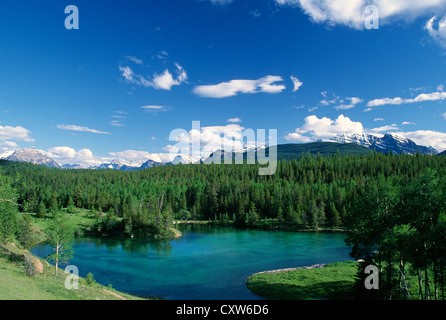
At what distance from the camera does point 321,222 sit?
371 ft

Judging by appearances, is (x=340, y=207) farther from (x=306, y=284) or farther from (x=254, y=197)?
(x=306, y=284)

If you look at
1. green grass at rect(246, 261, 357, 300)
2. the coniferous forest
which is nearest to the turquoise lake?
green grass at rect(246, 261, 357, 300)

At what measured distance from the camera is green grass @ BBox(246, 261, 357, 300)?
1449 inches

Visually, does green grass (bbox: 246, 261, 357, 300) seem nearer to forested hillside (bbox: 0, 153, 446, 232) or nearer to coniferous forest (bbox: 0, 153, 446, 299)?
coniferous forest (bbox: 0, 153, 446, 299)

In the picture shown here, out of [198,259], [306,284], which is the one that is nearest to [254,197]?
[198,259]

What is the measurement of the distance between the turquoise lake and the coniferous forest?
42.7ft

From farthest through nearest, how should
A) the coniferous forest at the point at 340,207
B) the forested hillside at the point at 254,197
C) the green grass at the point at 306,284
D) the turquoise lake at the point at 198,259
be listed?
the forested hillside at the point at 254,197 → the turquoise lake at the point at 198,259 → the green grass at the point at 306,284 → the coniferous forest at the point at 340,207

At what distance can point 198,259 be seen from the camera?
65.0 metres

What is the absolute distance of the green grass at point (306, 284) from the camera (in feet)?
121

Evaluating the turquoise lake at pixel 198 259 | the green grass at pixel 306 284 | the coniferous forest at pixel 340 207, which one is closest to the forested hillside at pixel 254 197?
the coniferous forest at pixel 340 207

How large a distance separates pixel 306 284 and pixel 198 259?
30628 mm

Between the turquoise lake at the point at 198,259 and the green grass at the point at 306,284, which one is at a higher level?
the green grass at the point at 306,284

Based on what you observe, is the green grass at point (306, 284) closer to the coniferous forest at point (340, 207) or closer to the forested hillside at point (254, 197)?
the coniferous forest at point (340, 207)

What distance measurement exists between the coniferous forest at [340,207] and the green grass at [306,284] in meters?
5.94
